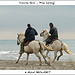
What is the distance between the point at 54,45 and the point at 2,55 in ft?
17.6

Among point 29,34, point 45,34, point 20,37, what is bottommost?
point 20,37

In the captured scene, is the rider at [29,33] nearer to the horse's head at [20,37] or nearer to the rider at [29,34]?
the rider at [29,34]

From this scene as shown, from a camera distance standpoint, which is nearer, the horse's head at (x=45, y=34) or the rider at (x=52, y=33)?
the rider at (x=52, y=33)

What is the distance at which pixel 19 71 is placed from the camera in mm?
11422

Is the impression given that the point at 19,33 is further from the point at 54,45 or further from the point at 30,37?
the point at 54,45

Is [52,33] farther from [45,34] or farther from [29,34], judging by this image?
[29,34]

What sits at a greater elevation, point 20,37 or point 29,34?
point 29,34

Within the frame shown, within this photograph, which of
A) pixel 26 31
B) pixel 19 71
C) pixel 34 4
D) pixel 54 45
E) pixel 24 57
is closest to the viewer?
pixel 19 71

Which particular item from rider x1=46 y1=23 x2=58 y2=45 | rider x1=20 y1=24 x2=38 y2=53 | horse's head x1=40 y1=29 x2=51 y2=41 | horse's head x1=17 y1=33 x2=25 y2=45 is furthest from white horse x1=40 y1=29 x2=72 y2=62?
horse's head x1=17 y1=33 x2=25 y2=45

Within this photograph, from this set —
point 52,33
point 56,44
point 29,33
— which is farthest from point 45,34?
point 29,33

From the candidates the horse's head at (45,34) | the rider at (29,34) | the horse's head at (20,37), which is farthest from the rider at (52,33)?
the horse's head at (20,37)

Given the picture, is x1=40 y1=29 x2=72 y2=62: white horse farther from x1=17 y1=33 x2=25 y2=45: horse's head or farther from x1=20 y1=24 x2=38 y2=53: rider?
x1=17 y1=33 x2=25 y2=45: horse's head

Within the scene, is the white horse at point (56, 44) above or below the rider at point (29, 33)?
below

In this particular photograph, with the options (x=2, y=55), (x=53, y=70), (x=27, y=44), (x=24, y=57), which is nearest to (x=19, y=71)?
(x=53, y=70)
